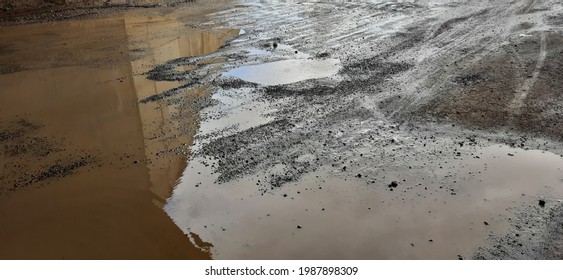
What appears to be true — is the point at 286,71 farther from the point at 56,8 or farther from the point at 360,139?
the point at 56,8

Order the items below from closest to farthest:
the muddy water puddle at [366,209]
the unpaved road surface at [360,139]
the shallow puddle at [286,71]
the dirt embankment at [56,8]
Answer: the muddy water puddle at [366,209] < the unpaved road surface at [360,139] < the shallow puddle at [286,71] < the dirt embankment at [56,8]

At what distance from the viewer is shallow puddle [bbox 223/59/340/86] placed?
25.9ft

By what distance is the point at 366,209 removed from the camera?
460 centimetres

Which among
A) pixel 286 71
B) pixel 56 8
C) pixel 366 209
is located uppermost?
pixel 56 8

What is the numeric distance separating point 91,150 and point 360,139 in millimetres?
3473

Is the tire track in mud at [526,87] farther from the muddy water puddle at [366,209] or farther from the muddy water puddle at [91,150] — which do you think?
the muddy water puddle at [91,150]

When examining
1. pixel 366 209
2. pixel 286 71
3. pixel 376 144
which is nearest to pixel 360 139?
pixel 376 144

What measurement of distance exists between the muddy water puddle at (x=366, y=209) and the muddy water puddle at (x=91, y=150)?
39cm

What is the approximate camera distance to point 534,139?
5.58 metres

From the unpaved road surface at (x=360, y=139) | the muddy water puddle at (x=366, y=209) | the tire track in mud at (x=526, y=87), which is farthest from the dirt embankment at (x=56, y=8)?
the tire track in mud at (x=526, y=87)

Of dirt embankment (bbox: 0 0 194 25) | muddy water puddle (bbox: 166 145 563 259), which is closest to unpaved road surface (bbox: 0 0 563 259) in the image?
muddy water puddle (bbox: 166 145 563 259)

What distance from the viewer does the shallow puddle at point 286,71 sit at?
7.89 meters

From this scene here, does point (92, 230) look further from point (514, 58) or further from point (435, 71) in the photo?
point (514, 58)

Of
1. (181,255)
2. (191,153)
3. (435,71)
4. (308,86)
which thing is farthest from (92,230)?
(435,71)
